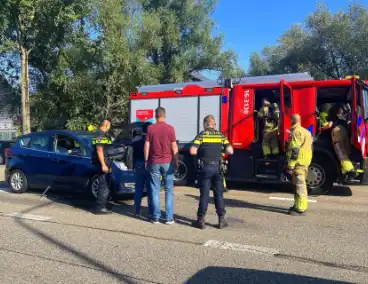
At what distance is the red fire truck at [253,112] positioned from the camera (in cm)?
877

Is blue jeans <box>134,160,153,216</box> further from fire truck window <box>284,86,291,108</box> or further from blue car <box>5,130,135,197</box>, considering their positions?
fire truck window <box>284,86,291,108</box>

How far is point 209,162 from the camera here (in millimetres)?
6004

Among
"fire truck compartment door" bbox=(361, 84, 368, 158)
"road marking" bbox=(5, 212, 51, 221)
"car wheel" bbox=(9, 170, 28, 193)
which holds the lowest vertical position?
"road marking" bbox=(5, 212, 51, 221)

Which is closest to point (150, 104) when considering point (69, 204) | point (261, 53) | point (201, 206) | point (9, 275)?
point (69, 204)

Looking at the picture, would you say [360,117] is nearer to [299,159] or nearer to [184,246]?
[299,159]

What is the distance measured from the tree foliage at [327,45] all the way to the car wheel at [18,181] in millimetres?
17610

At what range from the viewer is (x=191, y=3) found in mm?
23609

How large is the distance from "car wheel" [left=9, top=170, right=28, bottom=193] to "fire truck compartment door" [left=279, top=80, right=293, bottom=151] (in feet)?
19.0

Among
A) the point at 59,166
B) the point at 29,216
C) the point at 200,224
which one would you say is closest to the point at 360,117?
the point at 200,224

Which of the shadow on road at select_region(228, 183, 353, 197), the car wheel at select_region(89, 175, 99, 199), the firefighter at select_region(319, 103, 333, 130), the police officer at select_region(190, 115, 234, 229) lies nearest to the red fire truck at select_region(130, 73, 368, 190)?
the firefighter at select_region(319, 103, 333, 130)

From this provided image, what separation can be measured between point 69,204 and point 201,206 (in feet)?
10.9

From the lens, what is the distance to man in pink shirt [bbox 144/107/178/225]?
628 cm

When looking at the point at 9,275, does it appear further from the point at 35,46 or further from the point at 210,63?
the point at 210,63

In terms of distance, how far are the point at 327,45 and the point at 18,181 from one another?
1891 centimetres
